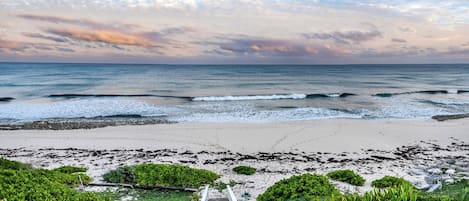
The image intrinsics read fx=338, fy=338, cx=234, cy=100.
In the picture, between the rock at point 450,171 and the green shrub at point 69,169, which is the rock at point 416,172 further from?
the green shrub at point 69,169

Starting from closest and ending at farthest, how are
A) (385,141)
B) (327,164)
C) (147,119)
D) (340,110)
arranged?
(327,164), (385,141), (147,119), (340,110)

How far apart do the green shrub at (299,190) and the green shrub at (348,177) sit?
2485 mm

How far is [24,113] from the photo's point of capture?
2680cm

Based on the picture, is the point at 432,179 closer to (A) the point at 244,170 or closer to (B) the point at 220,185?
(A) the point at 244,170

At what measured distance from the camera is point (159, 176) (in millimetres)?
10250

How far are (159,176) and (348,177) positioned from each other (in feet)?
19.6

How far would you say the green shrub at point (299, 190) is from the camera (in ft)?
25.6

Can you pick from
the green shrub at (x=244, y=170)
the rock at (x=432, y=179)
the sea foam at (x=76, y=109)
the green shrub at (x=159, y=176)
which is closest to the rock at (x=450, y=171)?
the rock at (x=432, y=179)

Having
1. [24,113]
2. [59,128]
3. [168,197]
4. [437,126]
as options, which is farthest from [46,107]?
[437,126]

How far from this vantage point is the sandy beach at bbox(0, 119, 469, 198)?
12914 millimetres

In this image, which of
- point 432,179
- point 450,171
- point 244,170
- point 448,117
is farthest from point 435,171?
point 448,117

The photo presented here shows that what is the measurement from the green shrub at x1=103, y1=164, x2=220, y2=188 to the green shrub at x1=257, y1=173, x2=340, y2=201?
293 centimetres

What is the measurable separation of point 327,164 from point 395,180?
370 centimetres

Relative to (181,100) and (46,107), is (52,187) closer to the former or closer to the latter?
(46,107)
